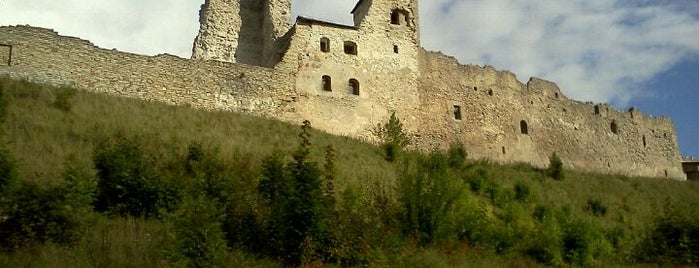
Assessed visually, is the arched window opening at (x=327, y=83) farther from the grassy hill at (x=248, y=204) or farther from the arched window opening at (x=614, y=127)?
the arched window opening at (x=614, y=127)

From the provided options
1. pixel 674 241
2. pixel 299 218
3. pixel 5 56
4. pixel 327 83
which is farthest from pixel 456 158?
pixel 5 56

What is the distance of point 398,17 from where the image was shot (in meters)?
28.6

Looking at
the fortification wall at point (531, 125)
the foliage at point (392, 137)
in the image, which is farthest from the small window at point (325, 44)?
the fortification wall at point (531, 125)

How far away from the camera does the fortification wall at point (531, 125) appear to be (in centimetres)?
2856

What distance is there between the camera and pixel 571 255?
16125 mm

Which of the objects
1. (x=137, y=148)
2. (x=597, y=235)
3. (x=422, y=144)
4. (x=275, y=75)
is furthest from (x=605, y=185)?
(x=137, y=148)

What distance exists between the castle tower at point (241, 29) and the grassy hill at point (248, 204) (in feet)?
19.3

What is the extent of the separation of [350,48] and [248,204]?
48.0 feet

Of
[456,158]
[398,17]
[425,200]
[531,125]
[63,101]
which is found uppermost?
[398,17]

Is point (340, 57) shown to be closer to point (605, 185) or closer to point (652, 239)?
point (605, 185)

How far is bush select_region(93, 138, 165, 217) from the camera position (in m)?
13.3

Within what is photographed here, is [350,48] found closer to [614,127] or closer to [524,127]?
[524,127]

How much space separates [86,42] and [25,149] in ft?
23.4

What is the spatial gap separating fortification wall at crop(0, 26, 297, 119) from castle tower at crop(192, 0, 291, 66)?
146 inches
